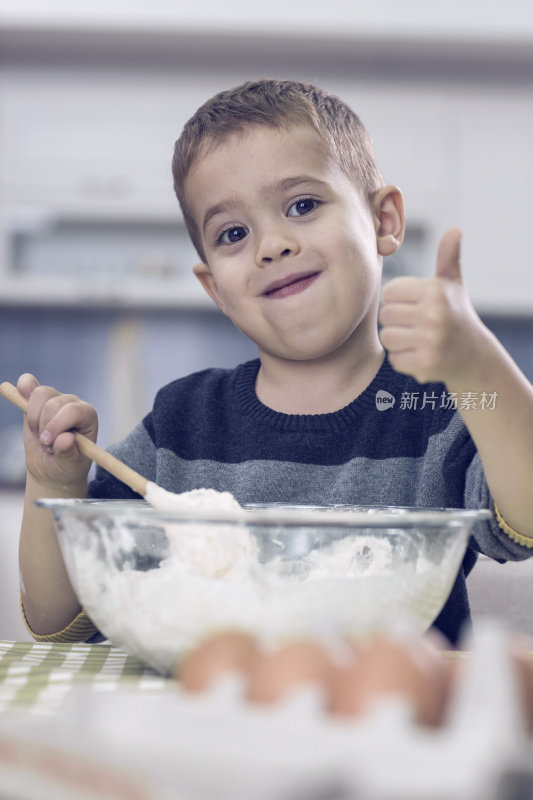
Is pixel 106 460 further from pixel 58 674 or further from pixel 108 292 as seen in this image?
pixel 108 292

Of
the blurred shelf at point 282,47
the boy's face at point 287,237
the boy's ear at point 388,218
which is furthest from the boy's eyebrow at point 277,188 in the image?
the blurred shelf at point 282,47

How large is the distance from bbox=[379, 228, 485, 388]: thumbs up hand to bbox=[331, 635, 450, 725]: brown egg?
0.84 ft

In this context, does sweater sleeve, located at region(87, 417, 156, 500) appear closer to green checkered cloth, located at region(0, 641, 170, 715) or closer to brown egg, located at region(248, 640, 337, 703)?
green checkered cloth, located at region(0, 641, 170, 715)

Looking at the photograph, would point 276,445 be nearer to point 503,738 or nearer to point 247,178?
point 247,178

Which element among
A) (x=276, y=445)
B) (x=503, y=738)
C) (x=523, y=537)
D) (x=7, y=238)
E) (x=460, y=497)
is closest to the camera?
(x=503, y=738)

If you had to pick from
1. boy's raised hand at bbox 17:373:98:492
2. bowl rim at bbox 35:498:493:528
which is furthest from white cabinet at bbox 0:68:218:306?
bowl rim at bbox 35:498:493:528

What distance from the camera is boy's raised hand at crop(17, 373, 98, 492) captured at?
0.80 metres

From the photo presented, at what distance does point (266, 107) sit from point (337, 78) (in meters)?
1.98

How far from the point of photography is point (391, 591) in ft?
1.69

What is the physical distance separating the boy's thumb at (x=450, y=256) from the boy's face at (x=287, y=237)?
1.46 ft

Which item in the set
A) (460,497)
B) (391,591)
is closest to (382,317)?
(391,591)

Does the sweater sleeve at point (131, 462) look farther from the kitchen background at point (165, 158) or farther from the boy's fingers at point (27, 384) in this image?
the kitchen background at point (165, 158)

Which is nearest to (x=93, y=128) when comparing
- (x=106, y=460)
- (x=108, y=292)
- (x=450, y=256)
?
(x=108, y=292)

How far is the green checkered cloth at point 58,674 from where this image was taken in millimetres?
477
